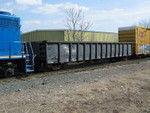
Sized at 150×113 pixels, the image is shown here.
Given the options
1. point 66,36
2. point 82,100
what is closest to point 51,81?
point 82,100

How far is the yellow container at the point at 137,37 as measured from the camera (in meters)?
21.1

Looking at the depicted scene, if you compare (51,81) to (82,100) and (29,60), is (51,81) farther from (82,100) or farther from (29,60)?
(82,100)

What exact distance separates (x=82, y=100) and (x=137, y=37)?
17106mm

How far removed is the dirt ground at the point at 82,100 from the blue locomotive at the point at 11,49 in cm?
328

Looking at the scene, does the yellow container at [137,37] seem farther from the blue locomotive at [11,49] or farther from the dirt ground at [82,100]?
the dirt ground at [82,100]

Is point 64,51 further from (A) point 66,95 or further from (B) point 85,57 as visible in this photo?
(A) point 66,95

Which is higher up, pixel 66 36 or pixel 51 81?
pixel 66 36

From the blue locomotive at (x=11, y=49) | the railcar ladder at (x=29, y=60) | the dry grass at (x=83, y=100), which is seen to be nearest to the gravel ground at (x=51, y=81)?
the dry grass at (x=83, y=100)

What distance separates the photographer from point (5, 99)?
619 cm

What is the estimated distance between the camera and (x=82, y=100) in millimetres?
5918

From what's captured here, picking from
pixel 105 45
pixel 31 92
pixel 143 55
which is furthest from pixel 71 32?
pixel 31 92

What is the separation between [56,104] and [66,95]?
3.26ft

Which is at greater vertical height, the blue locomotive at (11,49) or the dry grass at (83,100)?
the blue locomotive at (11,49)

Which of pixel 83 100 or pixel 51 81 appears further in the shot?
pixel 51 81
